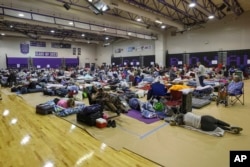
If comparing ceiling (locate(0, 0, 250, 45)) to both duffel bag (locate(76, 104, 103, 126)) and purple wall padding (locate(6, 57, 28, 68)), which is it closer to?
purple wall padding (locate(6, 57, 28, 68))

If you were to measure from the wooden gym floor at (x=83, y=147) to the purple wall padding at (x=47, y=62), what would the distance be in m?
18.7

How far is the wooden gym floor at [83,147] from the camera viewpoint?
9.43 feet

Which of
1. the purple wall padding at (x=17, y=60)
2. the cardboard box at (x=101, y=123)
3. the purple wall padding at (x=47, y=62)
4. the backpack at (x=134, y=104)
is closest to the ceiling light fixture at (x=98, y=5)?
the backpack at (x=134, y=104)

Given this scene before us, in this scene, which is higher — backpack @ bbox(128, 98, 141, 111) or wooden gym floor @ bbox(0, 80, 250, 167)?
backpack @ bbox(128, 98, 141, 111)

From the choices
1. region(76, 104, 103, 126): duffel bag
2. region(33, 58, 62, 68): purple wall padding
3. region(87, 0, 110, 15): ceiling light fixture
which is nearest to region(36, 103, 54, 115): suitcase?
region(76, 104, 103, 126): duffel bag

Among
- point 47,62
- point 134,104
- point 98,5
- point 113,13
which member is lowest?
point 134,104

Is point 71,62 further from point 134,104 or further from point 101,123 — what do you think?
point 101,123

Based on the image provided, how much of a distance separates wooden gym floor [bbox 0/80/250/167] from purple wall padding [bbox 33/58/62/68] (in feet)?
61.2

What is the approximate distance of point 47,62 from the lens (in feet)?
74.4

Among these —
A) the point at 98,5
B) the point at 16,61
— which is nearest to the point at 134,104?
the point at 98,5

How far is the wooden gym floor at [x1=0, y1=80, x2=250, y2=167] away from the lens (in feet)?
9.43

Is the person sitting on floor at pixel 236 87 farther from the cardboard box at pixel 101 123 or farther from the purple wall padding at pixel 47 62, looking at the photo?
the purple wall padding at pixel 47 62

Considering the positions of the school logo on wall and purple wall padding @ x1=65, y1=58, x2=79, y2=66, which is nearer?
the school logo on wall

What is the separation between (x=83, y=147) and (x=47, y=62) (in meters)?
21.4
